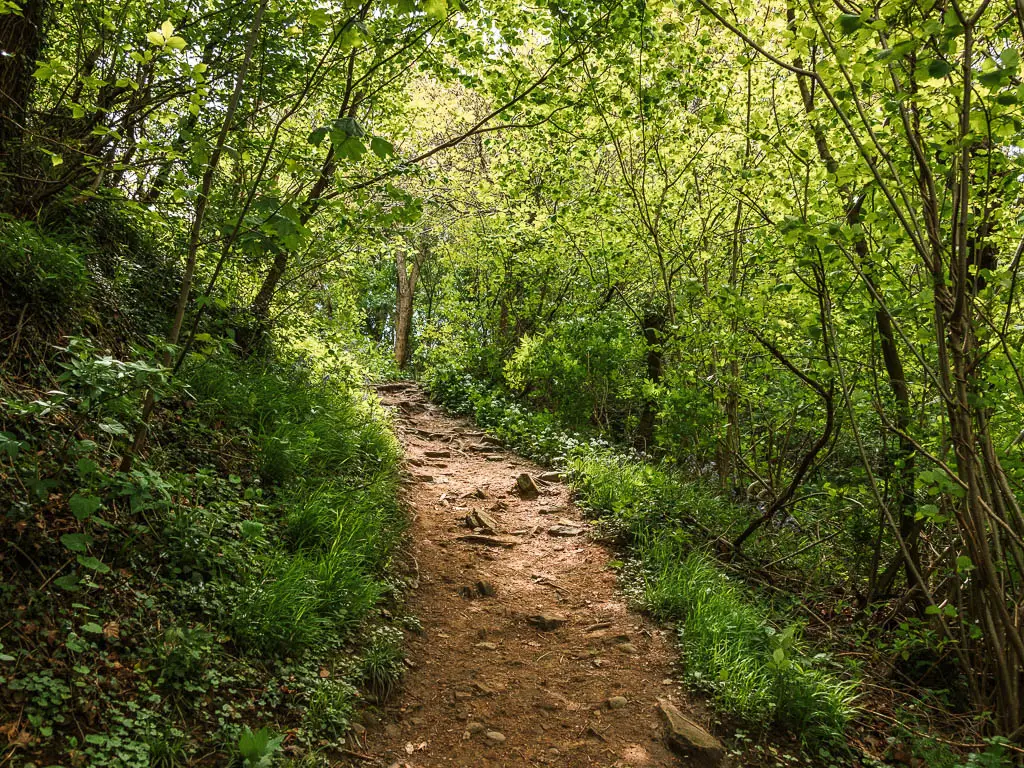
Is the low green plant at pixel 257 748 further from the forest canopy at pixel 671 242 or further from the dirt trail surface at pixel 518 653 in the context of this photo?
the forest canopy at pixel 671 242

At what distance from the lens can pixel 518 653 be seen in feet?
14.9

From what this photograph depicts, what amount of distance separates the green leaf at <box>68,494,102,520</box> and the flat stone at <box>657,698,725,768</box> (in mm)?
3321

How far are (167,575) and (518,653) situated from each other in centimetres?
243

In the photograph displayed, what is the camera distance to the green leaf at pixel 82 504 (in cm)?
246

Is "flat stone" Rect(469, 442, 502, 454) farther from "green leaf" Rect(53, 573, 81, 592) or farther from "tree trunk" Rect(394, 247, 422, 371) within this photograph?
"tree trunk" Rect(394, 247, 422, 371)

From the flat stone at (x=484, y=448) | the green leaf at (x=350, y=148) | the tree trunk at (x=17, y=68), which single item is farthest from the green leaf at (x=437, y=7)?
the flat stone at (x=484, y=448)

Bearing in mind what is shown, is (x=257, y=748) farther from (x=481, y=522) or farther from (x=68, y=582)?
(x=481, y=522)

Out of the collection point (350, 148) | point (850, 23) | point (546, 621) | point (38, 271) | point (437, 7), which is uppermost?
point (850, 23)

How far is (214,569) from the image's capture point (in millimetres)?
3605

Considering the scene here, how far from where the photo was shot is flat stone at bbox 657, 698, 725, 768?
3.59 m

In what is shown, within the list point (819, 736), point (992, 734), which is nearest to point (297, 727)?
point (819, 736)

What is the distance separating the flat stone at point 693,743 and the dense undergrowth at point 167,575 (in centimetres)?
172

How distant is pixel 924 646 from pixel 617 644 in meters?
2.68

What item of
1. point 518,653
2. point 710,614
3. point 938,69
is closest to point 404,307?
point 518,653
